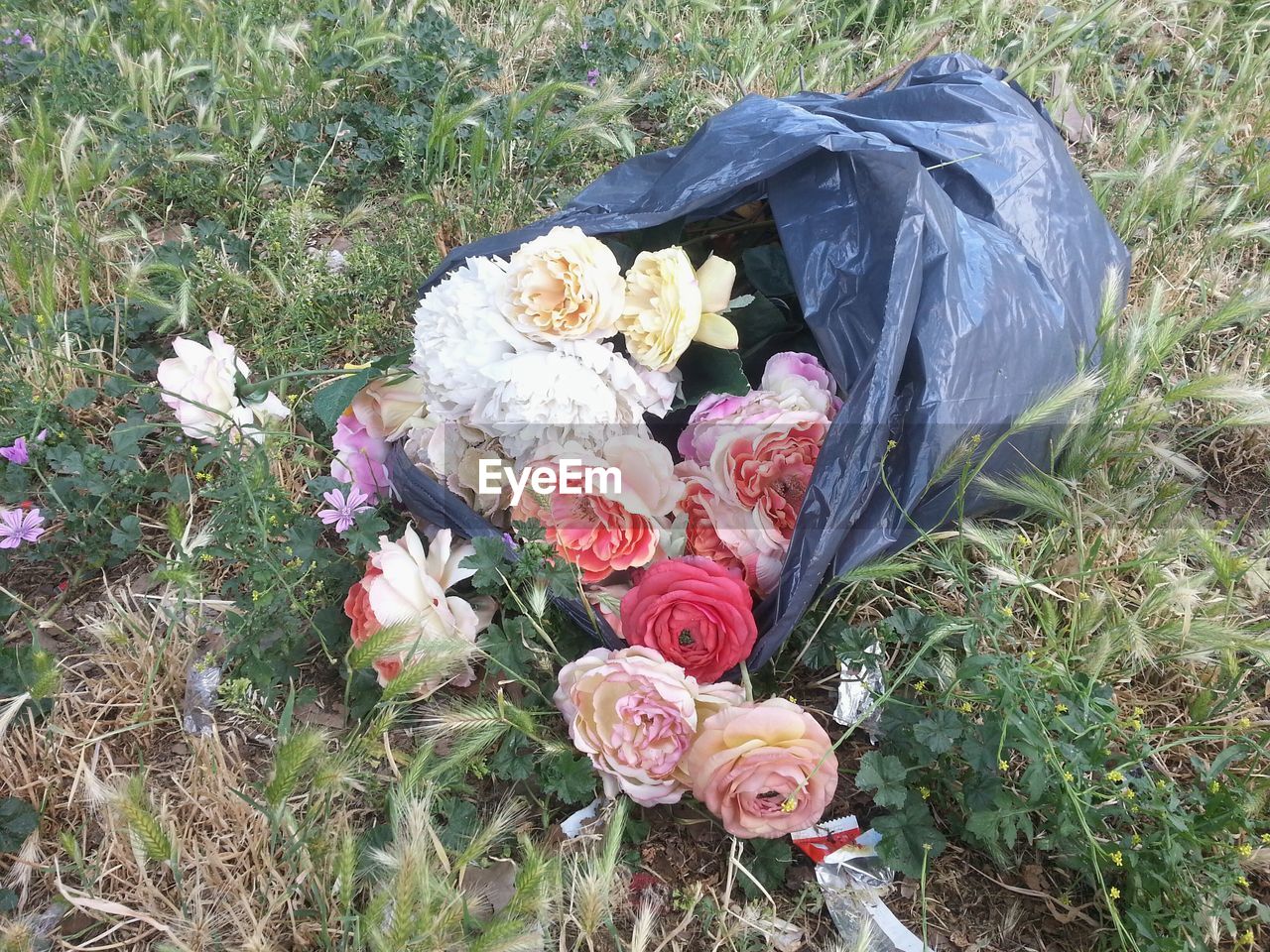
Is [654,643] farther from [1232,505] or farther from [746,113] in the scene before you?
[1232,505]

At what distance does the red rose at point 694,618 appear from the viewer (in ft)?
3.88

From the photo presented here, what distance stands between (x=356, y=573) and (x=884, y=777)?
848 mm

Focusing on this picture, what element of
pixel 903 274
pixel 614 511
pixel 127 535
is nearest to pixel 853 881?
pixel 614 511

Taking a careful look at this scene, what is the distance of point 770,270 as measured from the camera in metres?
1.64

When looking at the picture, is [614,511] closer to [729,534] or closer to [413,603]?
[729,534]

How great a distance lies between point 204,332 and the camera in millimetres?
1896

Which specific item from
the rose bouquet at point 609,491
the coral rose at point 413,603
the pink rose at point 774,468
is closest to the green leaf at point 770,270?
the rose bouquet at point 609,491

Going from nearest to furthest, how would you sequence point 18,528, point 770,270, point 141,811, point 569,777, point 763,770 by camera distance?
point 141,811
point 763,770
point 569,777
point 18,528
point 770,270

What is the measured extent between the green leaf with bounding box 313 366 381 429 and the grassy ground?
4.0 inches

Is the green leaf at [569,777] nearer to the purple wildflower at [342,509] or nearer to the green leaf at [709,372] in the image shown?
the purple wildflower at [342,509]

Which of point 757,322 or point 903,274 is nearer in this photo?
point 903,274

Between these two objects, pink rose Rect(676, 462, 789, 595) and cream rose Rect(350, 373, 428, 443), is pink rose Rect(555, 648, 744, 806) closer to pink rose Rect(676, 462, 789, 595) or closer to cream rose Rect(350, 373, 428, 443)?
pink rose Rect(676, 462, 789, 595)

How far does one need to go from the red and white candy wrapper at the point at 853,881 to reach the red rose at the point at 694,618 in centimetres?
26

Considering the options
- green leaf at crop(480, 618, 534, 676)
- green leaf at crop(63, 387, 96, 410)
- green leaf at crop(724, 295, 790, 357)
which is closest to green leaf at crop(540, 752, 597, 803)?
green leaf at crop(480, 618, 534, 676)
